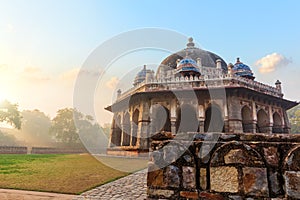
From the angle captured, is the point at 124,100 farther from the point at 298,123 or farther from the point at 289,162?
the point at 298,123

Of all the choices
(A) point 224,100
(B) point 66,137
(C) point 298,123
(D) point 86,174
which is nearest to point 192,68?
(A) point 224,100

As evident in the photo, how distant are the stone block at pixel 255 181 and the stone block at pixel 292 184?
0.66 feet

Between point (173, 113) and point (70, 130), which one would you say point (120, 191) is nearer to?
point (173, 113)

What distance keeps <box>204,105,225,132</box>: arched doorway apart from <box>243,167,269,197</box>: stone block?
14315mm

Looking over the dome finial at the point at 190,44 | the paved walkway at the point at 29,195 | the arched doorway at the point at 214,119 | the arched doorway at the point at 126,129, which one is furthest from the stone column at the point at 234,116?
the paved walkway at the point at 29,195

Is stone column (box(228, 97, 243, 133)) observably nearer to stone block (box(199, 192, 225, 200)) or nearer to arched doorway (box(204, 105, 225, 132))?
arched doorway (box(204, 105, 225, 132))

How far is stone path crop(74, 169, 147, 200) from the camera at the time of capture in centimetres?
479

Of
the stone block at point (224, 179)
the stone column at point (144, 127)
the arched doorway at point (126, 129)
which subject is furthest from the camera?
the arched doorway at point (126, 129)

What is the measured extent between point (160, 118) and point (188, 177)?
14.9 metres

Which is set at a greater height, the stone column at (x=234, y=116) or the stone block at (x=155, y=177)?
the stone column at (x=234, y=116)

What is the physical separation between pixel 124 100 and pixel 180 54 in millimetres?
9187

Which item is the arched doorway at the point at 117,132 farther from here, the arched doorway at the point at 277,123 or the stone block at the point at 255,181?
the stone block at the point at 255,181

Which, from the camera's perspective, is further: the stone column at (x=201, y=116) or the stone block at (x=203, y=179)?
the stone column at (x=201, y=116)

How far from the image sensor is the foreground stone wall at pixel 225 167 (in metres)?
2.38
